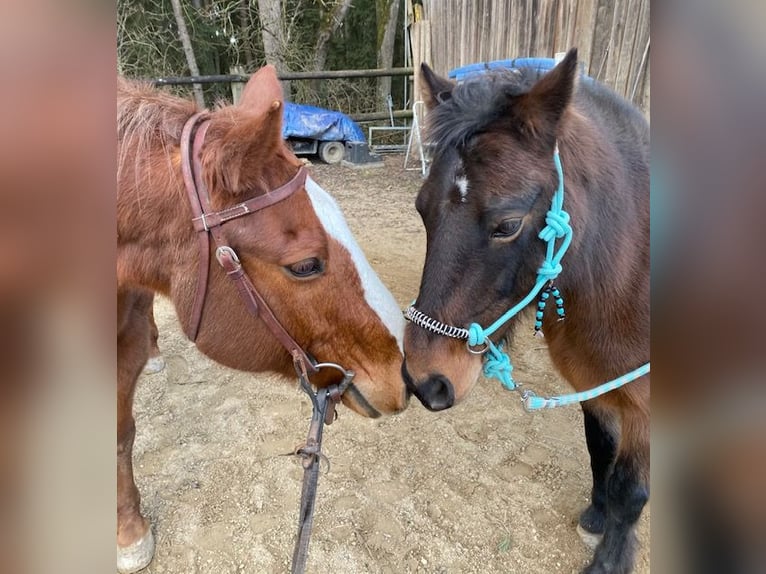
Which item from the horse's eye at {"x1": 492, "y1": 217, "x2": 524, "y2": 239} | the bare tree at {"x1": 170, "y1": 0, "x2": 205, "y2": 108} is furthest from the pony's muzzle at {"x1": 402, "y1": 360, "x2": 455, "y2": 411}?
the bare tree at {"x1": 170, "y1": 0, "x2": 205, "y2": 108}

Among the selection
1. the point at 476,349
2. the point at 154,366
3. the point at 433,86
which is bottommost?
the point at 154,366

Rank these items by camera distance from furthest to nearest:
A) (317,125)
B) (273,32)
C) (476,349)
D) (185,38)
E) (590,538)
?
(185,38)
(273,32)
(317,125)
(590,538)
(476,349)

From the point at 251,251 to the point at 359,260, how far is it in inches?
13.9

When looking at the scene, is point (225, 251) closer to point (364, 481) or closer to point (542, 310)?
point (542, 310)

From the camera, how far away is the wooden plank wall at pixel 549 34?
15.4ft

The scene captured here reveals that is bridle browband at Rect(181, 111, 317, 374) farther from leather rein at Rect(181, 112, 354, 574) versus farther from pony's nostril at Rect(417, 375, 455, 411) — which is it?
pony's nostril at Rect(417, 375, 455, 411)

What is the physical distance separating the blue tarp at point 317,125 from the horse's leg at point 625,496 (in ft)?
29.0

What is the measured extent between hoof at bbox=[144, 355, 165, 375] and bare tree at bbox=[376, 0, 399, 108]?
454 inches

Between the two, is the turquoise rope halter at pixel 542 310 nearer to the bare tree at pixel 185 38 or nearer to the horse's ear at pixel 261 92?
the horse's ear at pixel 261 92

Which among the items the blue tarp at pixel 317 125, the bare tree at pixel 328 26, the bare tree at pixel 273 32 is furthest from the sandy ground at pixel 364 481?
the bare tree at pixel 328 26

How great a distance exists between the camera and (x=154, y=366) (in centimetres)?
396

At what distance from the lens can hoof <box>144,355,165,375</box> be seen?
13.0ft

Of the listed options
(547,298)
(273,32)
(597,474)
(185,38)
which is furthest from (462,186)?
(185,38)

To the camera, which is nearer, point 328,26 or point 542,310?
point 542,310
